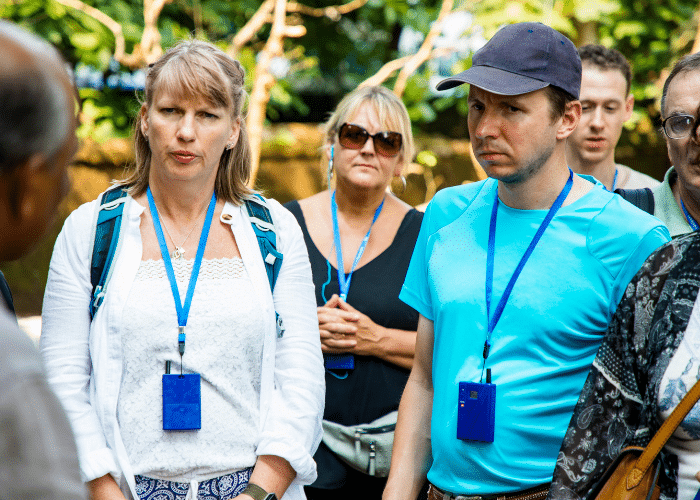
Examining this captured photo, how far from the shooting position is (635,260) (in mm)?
1923

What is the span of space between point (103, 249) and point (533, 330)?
1239 millimetres

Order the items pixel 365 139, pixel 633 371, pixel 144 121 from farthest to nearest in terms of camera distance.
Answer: pixel 365 139, pixel 144 121, pixel 633 371

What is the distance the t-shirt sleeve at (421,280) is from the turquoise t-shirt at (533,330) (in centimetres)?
16

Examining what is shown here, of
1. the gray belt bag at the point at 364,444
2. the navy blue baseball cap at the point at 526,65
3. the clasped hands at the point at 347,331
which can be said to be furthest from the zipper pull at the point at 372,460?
the navy blue baseball cap at the point at 526,65

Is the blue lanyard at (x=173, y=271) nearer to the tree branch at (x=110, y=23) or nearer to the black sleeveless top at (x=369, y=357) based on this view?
the black sleeveless top at (x=369, y=357)

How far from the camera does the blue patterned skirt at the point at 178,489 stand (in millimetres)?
2043

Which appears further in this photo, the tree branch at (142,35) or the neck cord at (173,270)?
the tree branch at (142,35)

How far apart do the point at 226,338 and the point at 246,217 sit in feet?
1.37

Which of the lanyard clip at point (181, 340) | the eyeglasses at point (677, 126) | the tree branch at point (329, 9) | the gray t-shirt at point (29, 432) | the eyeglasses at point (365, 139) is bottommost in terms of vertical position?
the lanyard clip at point (181, 340)

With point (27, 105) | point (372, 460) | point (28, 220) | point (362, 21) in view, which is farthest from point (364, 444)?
point (362, 21)

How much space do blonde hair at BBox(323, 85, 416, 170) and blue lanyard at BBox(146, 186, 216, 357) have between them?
47.5 inches

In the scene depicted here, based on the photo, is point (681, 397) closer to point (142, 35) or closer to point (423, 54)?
point (423, 54)

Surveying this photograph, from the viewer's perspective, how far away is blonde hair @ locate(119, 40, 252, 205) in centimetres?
223

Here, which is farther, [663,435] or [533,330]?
[533,330]
